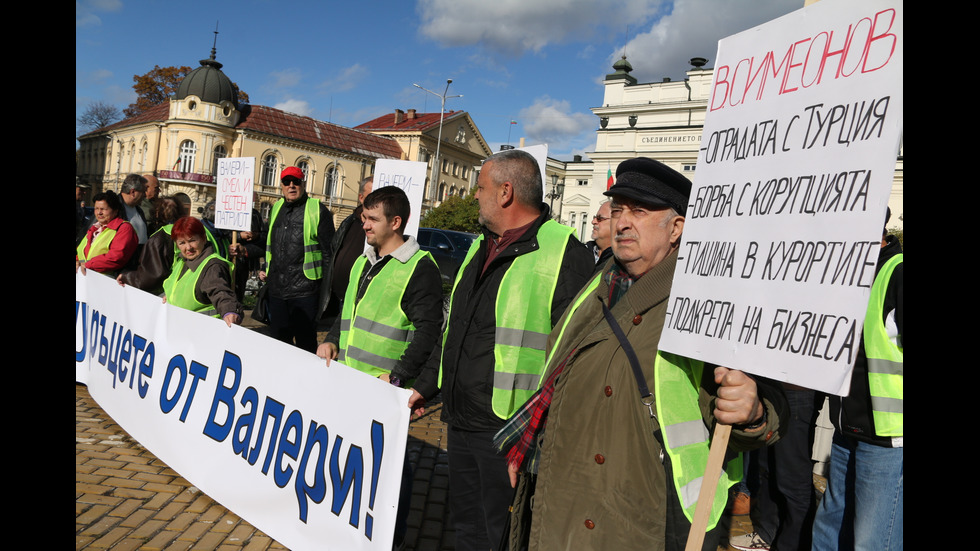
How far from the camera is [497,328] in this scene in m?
2.92

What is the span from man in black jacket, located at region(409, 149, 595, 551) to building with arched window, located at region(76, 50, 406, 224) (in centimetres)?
5314

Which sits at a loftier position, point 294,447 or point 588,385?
point 588,385

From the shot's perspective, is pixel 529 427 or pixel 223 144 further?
pixel 223 144

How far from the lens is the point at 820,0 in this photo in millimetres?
1650

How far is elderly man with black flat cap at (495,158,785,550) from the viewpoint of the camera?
1.93m

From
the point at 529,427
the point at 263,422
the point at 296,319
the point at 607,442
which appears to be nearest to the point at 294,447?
the point at 263,422

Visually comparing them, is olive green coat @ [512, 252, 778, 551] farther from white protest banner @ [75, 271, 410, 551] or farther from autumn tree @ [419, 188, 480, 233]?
autumn tree @ [419, 188, 480, 233]

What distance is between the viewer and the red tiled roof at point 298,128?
57.6 m

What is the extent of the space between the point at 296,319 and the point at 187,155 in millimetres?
56318

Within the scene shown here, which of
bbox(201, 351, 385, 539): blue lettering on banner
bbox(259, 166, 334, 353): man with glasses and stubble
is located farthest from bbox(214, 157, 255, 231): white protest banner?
bbox(201, 351, 385, 539): blue lettering on banner

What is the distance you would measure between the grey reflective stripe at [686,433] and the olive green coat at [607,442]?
3 centimetres

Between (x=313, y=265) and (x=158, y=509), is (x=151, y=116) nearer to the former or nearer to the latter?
(x=313, y=265)
